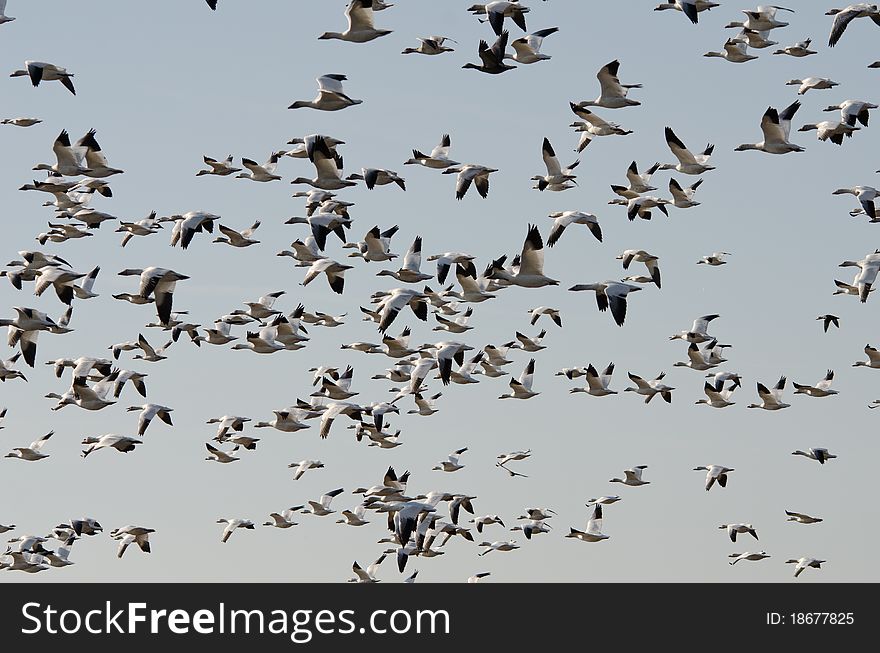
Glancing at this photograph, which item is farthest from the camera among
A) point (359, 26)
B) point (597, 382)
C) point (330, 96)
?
point (597, 382)

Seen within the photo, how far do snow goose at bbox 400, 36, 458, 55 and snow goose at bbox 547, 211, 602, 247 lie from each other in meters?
4.10

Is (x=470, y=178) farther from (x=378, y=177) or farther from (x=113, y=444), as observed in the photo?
(x=113, y=444)

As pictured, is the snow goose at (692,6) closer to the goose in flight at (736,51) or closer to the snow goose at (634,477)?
the goose in flight at (736,51)

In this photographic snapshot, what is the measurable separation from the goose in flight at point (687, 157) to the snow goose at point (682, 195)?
0.57 meters

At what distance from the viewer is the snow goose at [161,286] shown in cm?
3203

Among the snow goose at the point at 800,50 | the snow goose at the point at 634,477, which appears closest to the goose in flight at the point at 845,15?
the snow goose at the point at 800,50

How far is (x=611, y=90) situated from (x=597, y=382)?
31.0 ft

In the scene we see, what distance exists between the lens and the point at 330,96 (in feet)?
109

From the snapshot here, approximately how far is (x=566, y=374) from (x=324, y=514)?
270 inches

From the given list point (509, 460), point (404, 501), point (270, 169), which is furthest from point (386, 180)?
point (509, 460)

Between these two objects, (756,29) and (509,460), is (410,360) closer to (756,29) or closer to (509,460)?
(509,460)

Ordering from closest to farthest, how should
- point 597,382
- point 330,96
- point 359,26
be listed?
1. point 359,26
2. point 330,96
3. point 597,382

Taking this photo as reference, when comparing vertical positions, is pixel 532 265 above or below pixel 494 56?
below

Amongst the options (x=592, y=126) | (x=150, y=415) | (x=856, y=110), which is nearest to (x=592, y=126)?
(x=592, y=126)
